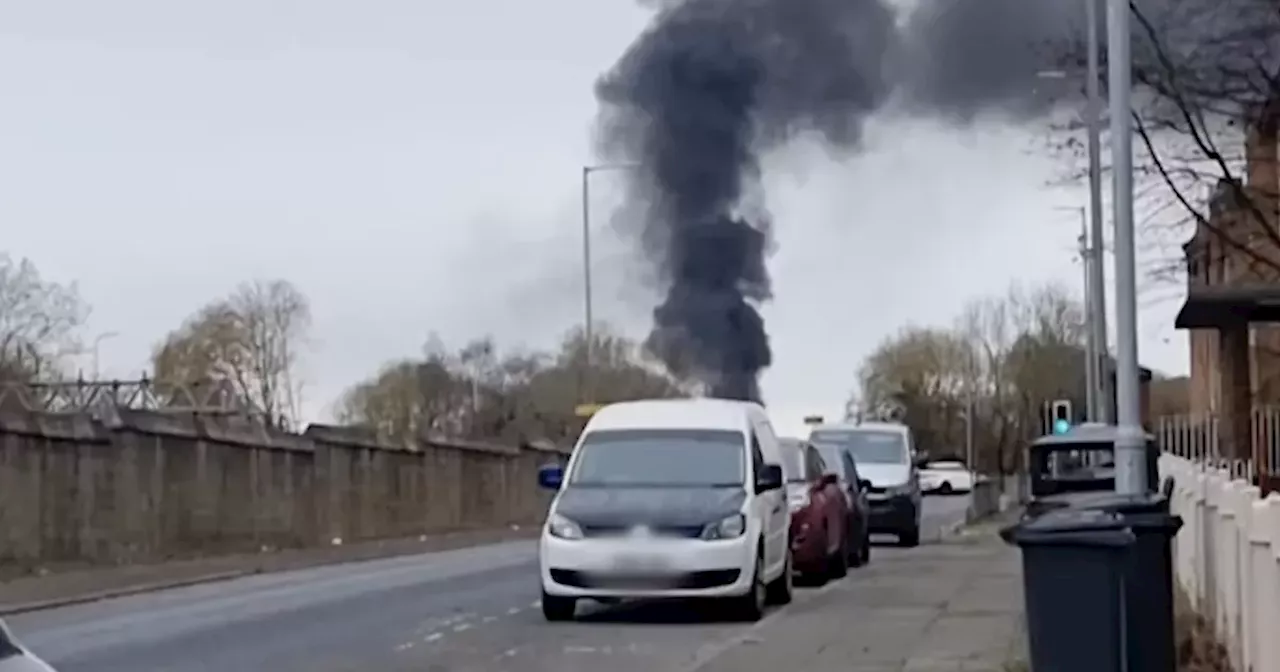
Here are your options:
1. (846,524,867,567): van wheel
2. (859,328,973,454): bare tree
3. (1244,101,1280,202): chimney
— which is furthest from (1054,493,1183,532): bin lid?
(859,328,973,454): bare tree

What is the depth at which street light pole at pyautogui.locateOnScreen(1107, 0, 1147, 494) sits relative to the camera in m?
15.6

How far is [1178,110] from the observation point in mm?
22344

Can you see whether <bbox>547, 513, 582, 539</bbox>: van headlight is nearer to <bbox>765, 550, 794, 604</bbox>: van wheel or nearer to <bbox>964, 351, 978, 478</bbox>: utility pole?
<bbox>765, 550, 794, 604</bbox>: van wheel

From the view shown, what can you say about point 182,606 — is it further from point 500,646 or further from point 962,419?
point 962,419

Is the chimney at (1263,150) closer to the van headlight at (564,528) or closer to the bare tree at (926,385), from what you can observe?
the van headlight at (564,528)

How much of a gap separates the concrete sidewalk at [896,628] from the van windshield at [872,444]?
27.1 feet

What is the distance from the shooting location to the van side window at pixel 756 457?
19.1 meters

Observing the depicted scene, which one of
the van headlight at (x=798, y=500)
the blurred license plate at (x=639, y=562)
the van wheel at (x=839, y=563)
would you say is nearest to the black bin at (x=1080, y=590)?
the blurred license plate at (x=639, y=562)

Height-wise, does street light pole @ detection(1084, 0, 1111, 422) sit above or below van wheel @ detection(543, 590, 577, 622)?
above

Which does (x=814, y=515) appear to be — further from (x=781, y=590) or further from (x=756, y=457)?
(x=756, y=457)

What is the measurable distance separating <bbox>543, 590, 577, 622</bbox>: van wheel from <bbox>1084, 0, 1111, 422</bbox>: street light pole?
8.37 m

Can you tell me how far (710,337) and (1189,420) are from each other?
12798 millimetres

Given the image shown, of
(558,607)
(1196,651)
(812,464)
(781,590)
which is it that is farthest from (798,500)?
(1196,651)

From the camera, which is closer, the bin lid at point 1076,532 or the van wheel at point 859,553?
the bin lid at point 1076,532
